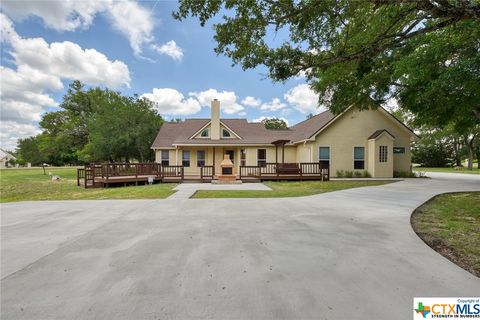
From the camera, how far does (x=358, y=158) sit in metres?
18.9

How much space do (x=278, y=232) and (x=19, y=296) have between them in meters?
3.99

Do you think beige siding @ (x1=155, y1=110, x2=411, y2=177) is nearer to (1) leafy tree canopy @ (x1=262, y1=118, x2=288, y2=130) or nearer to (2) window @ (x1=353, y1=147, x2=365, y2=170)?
(2) window @ (x1=353, y1=147, x2=365, y2=170)

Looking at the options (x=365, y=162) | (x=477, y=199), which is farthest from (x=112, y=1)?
(x=365, y=162)

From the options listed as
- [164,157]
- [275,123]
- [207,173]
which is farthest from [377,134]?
[275,123]

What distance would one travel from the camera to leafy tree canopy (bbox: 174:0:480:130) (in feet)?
15.5

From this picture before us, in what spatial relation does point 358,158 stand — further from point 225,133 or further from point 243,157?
point 225,133

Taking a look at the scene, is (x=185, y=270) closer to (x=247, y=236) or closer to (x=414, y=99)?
(x=247, y=236)

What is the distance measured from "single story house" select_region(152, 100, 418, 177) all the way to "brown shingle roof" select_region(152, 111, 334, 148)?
0.28 feet

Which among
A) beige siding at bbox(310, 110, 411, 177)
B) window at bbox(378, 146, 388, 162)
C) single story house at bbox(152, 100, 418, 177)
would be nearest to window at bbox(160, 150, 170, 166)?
single story house at bbox(152, 100, 418, 177)

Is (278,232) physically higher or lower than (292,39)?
lower

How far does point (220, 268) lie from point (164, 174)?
14397mm

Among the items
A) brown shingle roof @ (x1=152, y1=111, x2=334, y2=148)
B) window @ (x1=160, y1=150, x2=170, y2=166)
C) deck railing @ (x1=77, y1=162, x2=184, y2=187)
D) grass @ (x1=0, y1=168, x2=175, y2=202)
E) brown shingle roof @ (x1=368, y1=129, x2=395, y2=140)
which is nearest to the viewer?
grass @ (x1=0, y1=168, x2=175, y2=202)

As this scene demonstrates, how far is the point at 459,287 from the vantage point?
9.08ft

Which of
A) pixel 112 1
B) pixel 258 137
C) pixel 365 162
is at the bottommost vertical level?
pixel 365 162
